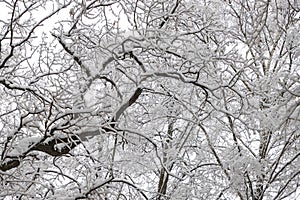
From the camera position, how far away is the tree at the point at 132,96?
5.67m

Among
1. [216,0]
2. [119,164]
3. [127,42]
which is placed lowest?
[119,164]

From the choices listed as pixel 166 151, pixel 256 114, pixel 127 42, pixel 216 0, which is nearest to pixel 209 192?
pixel 166 151

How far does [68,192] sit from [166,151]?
8.49ft

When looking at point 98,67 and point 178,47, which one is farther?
point 178,47

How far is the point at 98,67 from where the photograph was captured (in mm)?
5945

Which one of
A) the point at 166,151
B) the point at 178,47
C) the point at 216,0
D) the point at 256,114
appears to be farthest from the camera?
the point at 216,0

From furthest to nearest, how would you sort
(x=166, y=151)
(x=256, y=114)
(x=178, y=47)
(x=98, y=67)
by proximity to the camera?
(x=166, y=151), (x=256, y=114), (x=178, y=47), (x=98, y=67)

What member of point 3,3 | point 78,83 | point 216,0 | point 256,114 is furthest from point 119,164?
point 216,0

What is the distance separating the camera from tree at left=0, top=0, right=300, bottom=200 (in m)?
5.67

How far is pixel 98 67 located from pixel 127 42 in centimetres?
47

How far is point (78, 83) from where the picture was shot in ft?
19.9

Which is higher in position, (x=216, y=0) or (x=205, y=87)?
(x=216, y=0)

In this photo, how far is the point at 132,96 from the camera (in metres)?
5.91

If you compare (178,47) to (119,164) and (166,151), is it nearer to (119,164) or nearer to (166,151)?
(119,164)
